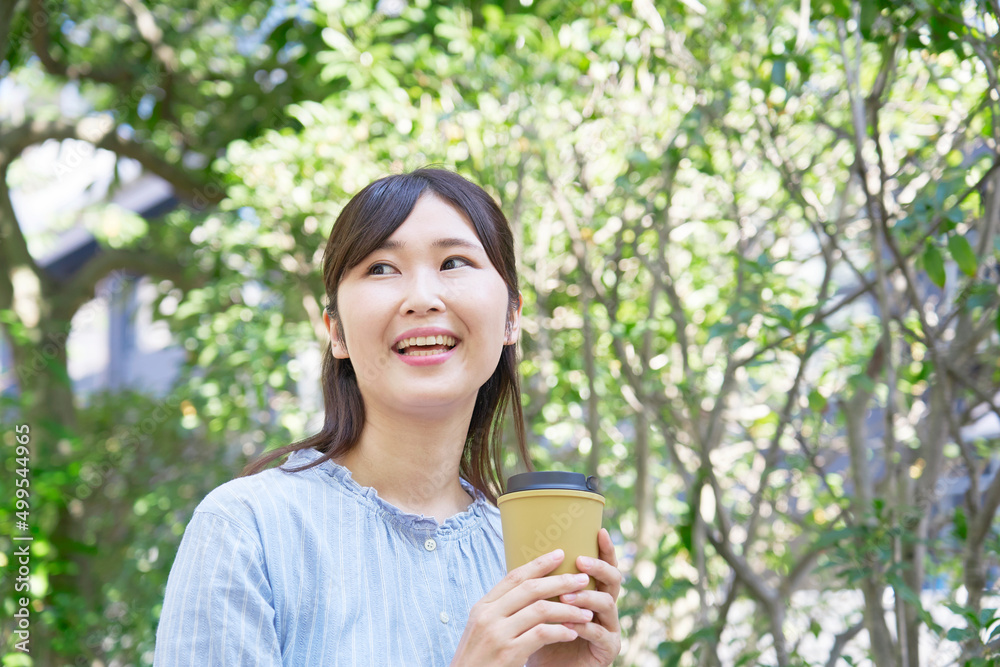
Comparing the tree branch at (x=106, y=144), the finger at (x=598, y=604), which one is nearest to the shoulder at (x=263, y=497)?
the finger at (x=598, y=604)

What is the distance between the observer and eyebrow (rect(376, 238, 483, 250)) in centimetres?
133

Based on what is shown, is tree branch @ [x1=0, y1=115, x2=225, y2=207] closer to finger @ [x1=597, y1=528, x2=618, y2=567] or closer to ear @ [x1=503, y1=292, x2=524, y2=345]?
ear @ [x1=503, y1=292, x2=524, y2=345]

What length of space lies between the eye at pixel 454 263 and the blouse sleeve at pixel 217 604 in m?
0.48

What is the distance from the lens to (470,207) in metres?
1.42

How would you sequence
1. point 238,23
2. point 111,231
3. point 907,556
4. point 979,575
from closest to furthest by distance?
point 979,575
point 907,556
point 238,23
point 111,231

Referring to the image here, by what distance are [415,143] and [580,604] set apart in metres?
2.68

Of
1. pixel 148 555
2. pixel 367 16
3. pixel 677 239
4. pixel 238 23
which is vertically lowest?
pixel 148 555

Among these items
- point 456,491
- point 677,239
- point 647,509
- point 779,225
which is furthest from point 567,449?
point 456,491

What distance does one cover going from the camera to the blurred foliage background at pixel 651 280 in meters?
2.25

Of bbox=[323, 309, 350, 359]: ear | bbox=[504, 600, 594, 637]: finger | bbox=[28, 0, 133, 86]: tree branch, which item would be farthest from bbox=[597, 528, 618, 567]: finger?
bbox=[28, 0, 133, 86]: tree branch

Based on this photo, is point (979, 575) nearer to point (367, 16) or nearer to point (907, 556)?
point (907, 556)

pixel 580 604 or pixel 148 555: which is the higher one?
pixel 580 604

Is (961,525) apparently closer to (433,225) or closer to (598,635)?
(598,635)

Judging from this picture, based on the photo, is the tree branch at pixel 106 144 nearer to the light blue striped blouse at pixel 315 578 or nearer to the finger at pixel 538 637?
the light blue striped blouse at pixel 315 578
